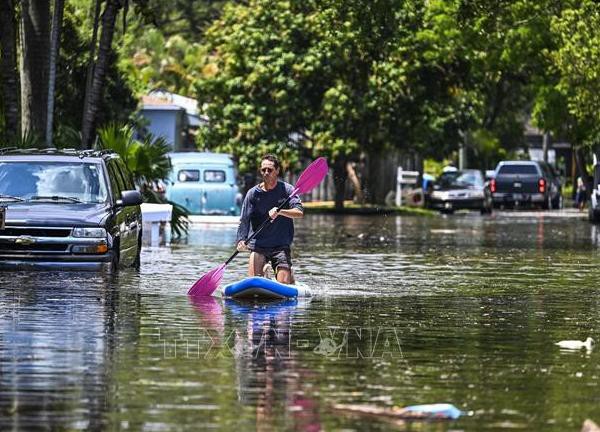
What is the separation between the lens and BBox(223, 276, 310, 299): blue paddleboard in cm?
1900

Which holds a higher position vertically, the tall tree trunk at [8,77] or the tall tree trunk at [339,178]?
the tall tree trunk at [8,77]

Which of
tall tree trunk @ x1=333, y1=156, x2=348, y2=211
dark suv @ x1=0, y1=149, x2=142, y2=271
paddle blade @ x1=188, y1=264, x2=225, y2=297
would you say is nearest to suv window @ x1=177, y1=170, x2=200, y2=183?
tall tree trunk @ x1=333, y1=156, x2=348, y2=211

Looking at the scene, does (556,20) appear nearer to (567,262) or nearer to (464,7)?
(464,7)

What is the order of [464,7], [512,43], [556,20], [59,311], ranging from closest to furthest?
[59,311] → [464,7] → [556,20] → [512,43]

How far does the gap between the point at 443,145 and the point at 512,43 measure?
660 cm

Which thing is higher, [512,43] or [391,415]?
[512,43]

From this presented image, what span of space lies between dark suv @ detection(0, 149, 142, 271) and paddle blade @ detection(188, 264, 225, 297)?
84.5 inches

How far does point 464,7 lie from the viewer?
39375mm

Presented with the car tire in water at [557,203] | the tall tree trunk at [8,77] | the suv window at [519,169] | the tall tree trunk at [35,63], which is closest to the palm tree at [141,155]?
the tall tree trunk at [35,63]

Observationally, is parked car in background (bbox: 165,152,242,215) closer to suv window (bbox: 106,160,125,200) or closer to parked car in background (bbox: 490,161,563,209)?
suv window (bbox: 106,160,125,200)

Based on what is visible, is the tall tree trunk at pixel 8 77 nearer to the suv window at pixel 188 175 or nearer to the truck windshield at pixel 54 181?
the truck windshield at pixel 54 181

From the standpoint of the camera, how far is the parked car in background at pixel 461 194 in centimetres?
6338

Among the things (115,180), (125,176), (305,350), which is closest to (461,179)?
(125,176)

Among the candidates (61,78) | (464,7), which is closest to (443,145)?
(61,78)
